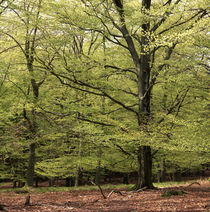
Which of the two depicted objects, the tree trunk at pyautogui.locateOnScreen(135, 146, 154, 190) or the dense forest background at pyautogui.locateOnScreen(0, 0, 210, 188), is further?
the tree trunk at pyautogui.locateOnScreen(135, 146, 154, 190)

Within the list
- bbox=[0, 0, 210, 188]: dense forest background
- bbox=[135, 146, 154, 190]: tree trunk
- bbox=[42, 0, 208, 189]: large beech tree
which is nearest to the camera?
bbox=[0, 0, 210, 188]: dense forest background

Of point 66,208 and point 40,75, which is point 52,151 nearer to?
point 40,75

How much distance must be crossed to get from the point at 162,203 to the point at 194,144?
212 centimetres

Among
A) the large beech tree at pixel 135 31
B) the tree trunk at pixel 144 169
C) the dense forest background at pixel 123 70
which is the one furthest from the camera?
the tree trunk at pixel 144 169

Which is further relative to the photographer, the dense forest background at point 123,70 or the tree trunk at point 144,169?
the tree trunk at point 144,169

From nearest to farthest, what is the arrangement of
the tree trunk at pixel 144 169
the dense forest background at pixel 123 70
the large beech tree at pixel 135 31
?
the dense forest background at pixel 123 70, the large beech tree at pixel 135 31, the tree trunk at pixel 144 169

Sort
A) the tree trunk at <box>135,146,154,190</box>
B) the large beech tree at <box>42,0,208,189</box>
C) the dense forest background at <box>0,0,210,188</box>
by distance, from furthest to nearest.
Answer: the tree trunk at <box>135,146,154,190</box> < the large beech tree at <box>42,0,208,189</box> < the dense forest background at <box>0,0,210,188</box>

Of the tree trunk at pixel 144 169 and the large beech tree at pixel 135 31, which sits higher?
the large beech tree at pixel 135 31

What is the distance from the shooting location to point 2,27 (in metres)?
14.3

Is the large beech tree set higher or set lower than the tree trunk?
higher

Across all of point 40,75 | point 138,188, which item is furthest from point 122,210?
point 40,75

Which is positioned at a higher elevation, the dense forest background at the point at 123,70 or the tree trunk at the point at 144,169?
the dense forest background at the point at 123,70

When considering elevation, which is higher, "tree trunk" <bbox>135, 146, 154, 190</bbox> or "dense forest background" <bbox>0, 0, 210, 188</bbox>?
"dense forest background" <bbox>0, 0, 210, 188</bbox>

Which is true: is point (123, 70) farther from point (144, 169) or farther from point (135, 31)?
point (144, 169)
